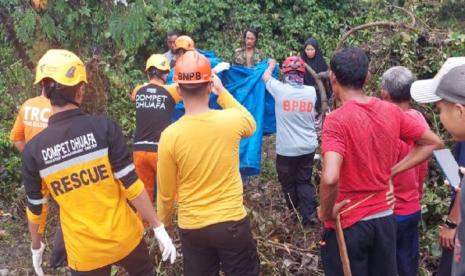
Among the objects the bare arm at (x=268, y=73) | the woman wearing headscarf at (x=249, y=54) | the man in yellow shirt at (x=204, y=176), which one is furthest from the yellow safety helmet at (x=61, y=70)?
the woman wearing headscarf at (x=249, y=54)

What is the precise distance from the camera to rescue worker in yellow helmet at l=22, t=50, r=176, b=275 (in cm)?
282

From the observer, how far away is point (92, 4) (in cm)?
484

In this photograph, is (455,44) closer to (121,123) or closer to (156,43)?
(121,123)

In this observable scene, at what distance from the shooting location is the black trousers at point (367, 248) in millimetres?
2908

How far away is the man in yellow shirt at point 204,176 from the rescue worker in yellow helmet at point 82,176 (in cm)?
19

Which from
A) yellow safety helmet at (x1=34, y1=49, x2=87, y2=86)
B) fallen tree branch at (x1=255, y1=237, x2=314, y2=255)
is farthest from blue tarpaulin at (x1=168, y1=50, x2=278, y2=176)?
yellow safety helmet at (x1=34, y1=49, x2=87, y2=86)

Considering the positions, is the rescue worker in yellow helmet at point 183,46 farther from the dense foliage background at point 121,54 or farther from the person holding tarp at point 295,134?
the person holding tarp at point 295,134

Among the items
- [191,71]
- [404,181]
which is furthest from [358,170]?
[191,71]

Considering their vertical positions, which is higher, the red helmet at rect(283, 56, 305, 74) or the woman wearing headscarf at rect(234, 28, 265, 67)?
the red helmet at rect(283, 56, 305, 74)

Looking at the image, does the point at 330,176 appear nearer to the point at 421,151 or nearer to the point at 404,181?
the point at 421,151

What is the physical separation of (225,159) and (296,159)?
2.31 metres

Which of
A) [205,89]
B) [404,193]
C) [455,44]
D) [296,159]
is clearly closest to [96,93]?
[296,159]

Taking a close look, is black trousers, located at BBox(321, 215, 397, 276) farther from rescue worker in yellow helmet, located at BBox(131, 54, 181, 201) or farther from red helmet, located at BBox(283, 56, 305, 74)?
rescue worker in yellow helmet, located at BBox(131, 54, 181, 201)

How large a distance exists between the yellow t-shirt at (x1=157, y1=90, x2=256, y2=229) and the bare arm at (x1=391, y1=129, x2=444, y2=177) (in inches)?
34.8
